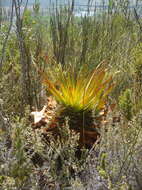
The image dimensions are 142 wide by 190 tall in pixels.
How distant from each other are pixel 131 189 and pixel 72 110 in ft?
3.34

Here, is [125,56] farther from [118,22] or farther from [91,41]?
[118,22]

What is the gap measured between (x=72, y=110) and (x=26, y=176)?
915 millimetres

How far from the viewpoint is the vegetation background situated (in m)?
2.05

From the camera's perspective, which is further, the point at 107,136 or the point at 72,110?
the point at 72,110

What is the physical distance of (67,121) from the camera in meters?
2.19

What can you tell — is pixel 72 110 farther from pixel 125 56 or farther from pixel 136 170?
pixel 125 56

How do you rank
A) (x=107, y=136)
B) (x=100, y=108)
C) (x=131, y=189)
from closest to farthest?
(x=131, y=189) → (x=107, y=136) → (x=100, y=108)

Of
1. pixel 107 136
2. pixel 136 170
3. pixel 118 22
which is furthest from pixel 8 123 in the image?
pixel 118 22

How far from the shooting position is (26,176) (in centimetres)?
208

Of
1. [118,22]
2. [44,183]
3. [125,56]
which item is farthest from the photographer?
[118,22]

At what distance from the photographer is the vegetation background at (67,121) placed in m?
2.05

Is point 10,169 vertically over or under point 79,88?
under

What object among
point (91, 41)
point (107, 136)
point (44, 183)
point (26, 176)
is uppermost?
point (91, 41)

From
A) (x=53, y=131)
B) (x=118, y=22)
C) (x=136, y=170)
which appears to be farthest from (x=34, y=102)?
(x=118, y=22)
